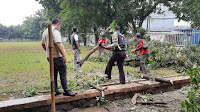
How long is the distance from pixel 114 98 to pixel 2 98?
302cm

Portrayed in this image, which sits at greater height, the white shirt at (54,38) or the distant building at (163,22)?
the distant building at (163,22)

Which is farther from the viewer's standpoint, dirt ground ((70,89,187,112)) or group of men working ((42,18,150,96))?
dirt ground ((70,89,187,112))

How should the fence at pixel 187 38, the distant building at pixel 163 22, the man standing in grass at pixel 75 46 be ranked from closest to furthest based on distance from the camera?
the man standing in grass at pixel 75 46, the fence at pixel 187 38, the distant building at pixel 163 22

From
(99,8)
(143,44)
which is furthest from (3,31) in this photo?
(143,44)

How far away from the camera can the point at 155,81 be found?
550 centimetres

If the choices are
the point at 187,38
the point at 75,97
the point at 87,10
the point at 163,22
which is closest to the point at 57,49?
the point at 75,97

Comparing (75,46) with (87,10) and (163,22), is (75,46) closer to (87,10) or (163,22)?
(87,10)

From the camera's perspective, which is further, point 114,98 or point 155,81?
point 155,81

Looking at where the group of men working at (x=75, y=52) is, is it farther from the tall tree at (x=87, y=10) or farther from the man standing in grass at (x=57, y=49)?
the tall tree at (x=87, y=10)

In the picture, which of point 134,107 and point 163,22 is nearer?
point 134,107

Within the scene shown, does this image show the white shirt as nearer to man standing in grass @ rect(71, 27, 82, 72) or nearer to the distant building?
man standing in grass @ rect(71, 27, 82, 72)

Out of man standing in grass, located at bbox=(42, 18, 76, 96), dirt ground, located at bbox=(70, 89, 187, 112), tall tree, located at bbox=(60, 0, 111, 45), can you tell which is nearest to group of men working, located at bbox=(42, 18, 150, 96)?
man standing in grass, located at bbox=(42, 18, 76, 96)

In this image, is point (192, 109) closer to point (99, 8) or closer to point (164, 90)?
point (164, 90)

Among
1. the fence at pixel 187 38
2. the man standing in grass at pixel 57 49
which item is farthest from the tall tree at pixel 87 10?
the man standing in grass at pixel 57 49
